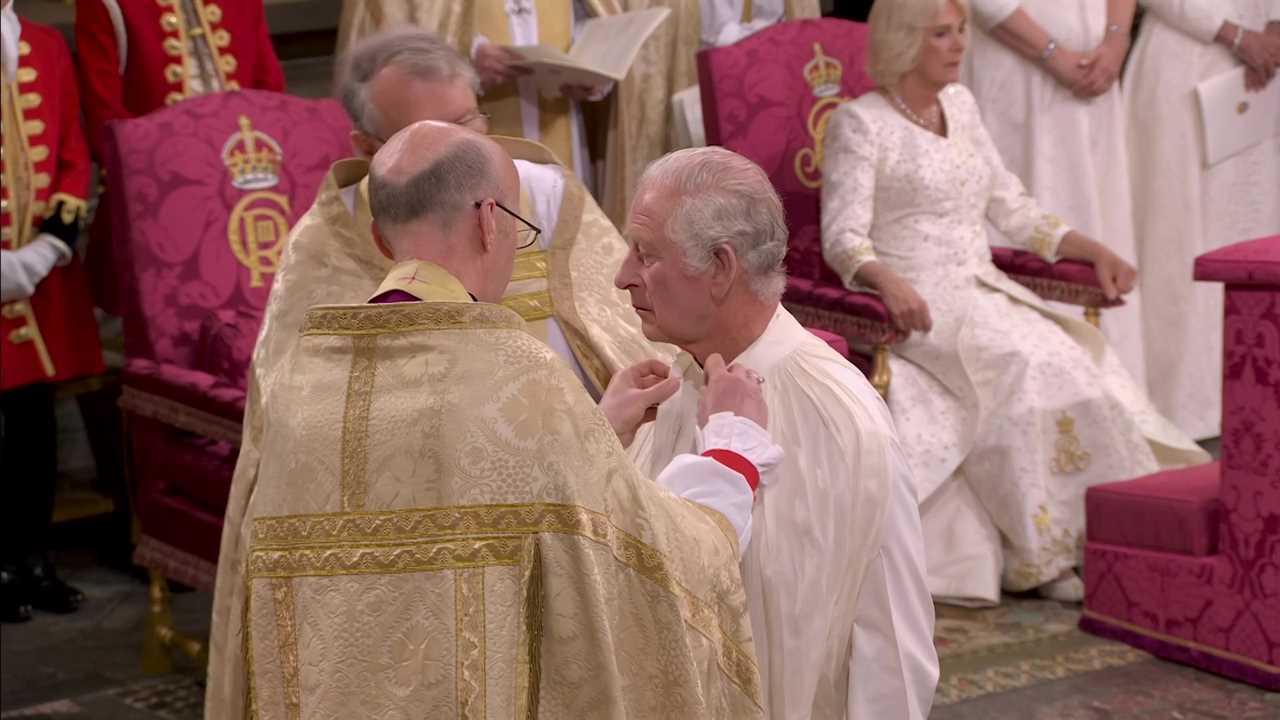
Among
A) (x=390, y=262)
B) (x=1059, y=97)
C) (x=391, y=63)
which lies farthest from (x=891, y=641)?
(x=1059, y=97)

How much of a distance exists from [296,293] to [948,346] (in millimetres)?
2056

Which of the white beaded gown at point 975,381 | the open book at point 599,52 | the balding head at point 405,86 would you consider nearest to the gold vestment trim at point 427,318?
the balding head at point 405,86

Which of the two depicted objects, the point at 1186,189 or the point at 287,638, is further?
the point at 1186,189

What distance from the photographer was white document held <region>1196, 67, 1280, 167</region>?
20.6 ft

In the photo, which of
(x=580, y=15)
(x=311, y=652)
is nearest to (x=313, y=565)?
(x=311, y=652)

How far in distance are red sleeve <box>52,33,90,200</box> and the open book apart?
1273 mm

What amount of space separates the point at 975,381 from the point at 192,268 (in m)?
2.04

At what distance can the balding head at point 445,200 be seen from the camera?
233 centimetres

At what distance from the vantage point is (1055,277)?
5184 millimetres

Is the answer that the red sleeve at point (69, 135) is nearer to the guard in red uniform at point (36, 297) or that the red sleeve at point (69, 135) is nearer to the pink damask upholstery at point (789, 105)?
the guard in red uniform at point (36, 297)

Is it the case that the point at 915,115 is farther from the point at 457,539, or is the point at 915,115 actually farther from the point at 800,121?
the point at 457,539

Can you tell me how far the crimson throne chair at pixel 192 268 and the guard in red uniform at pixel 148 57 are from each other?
0.62 metres

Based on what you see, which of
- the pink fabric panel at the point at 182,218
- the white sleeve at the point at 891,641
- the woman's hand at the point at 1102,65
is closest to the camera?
the white sleeve at the point at 891,641

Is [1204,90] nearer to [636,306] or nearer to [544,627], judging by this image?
[636,306]
